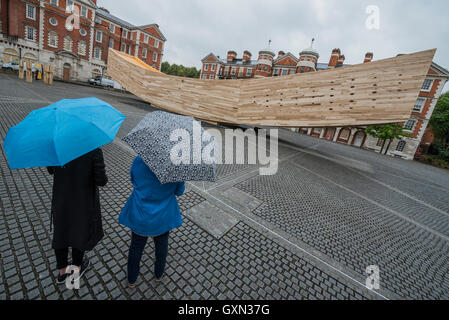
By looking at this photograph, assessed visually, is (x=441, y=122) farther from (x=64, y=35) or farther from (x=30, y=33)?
(x=30, y=33)

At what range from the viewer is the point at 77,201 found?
1812mm

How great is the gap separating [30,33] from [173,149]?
40.1m

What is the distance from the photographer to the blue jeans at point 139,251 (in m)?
1.94

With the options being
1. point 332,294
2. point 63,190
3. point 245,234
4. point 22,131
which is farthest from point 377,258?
point 22,131

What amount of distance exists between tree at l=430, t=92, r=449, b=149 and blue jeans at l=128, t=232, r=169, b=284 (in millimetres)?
37673

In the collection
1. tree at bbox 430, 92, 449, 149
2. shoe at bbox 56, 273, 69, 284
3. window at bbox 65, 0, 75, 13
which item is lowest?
shoe at bbox 56, 273, 69, 284

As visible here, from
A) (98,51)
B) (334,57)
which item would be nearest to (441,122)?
(334,57)

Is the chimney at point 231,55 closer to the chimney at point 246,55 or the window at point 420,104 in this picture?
the chimney at point 246,55

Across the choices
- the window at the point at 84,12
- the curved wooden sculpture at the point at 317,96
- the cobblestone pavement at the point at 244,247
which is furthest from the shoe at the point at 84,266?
the window at the point at 84,12

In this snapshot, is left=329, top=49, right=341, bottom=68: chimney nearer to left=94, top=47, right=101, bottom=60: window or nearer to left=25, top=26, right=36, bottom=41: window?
left=94, top=47, right=101, bottom=60: window

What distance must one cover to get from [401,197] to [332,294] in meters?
6.76

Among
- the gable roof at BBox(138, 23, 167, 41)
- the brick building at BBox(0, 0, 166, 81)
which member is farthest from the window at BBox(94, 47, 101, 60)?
the gable roof at BBox(138, 23, 167, 41)

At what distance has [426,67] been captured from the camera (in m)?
7.63

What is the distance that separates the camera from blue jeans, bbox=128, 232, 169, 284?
1940mm
